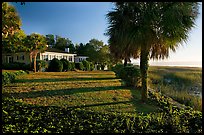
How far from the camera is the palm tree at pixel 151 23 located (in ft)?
29.8

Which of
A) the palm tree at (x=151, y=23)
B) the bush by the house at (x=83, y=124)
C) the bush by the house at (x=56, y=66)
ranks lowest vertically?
the bush by the house at (x=83, y=124)

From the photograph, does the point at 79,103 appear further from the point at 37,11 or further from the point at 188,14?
the point at 188,14

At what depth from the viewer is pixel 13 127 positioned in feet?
16.7

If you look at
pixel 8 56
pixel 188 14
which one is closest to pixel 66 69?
pixel 8 56

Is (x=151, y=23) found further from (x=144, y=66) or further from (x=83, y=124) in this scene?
(x=83, y=124)

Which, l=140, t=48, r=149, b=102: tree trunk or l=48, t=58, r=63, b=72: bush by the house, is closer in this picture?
l=140, t=48, r=149, b=102: tree trunk

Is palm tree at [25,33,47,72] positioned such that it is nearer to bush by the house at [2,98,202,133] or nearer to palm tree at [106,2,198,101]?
palm tree at [106,2,198,101]

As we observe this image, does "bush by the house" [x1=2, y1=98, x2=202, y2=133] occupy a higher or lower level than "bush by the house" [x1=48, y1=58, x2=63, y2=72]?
lower

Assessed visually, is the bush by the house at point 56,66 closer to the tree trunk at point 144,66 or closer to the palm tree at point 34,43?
the palm tree at point 34,43

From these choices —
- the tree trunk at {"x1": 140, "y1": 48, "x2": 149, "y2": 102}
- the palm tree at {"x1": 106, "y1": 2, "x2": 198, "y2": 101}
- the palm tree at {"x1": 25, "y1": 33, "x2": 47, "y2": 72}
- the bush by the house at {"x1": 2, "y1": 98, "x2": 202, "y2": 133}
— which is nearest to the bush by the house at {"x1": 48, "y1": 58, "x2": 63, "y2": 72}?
the palm tree at {"x1": 25, "y1": 33, "x2": 47, "y2": 72}

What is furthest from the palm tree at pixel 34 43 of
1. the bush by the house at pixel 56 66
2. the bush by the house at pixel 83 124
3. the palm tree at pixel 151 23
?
the bush by the house at pixel 83 124

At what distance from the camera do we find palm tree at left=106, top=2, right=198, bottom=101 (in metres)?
9.09

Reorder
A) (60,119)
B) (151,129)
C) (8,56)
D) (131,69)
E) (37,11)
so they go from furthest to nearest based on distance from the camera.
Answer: (8,56), (131,69), (37,11), (60,119), (151,129)

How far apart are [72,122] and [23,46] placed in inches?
916
